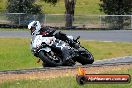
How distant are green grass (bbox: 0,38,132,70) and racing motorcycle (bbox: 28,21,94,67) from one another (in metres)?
5.54

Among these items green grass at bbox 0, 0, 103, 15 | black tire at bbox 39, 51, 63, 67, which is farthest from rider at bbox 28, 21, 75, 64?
green grass at bbox 0, 0, 103, 15

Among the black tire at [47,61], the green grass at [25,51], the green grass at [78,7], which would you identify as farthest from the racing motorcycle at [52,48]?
the green grass at [78,7]

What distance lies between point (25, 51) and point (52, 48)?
37.2 feet

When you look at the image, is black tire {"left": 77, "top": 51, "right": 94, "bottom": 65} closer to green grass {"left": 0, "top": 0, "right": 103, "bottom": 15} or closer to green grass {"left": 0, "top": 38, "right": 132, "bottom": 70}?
green grass {"left": 0, "top": 38, "right": 132, "bottom": 70}

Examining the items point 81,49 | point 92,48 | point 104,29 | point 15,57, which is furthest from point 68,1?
point 81,49

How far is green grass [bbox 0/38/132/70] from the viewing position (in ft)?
72.7

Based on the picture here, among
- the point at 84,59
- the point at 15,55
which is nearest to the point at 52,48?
the point at 84,59

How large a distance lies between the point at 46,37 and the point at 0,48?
1266 centimetres

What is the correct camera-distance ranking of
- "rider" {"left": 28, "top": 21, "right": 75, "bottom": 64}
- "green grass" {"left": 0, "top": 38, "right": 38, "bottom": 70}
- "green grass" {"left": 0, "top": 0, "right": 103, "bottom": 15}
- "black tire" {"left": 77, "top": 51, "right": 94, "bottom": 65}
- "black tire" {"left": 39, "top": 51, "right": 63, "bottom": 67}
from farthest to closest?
"green grass" {"left": 0, "top": 0, "right": 103, "bottom": 15} → "green grass" {"left": 0, "top": 38, "right": 38, "bottom": 70} → "black tire" {"left": 77, "top": 51, "right": 94, "bottom": 65} → "black tire" {"left": 39, "top": 51, "right": 63, "bottom": 67} → "rider" {"left": 28, "top": 21, "right": 75, "bottom": 64}

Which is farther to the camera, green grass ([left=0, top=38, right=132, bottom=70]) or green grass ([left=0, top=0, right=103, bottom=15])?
green grass ([left=0, top=0, right=103, bottom=15])

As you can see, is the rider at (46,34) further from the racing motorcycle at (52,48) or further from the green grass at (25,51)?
the green grass at (25,51)

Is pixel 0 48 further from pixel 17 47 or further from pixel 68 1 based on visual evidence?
pixel 68 1

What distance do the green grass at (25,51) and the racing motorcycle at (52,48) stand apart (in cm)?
554

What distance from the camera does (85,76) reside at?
517 cm
